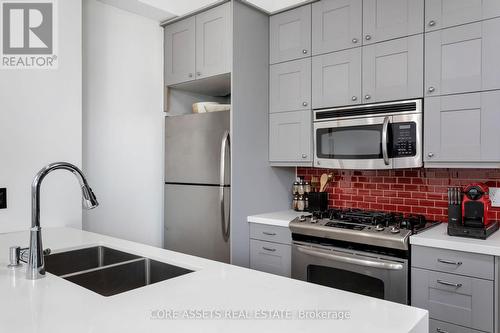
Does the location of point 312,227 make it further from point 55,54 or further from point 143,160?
point 55,54

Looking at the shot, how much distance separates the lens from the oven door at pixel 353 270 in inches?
87.0

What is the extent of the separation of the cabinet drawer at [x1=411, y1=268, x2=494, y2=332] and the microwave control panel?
2.46 ft

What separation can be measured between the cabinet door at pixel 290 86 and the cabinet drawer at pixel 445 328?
→ 166cm

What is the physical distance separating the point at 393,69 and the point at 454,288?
1.40 metres

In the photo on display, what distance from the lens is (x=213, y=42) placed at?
296 cm

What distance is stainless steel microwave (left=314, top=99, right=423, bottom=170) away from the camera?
8.00 ft

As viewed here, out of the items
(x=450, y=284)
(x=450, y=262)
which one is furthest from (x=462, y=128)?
(x=450, y=284)

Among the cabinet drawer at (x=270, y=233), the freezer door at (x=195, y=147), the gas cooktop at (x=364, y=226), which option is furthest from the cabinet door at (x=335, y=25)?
the cabinet drawer at (x=270, y=233)

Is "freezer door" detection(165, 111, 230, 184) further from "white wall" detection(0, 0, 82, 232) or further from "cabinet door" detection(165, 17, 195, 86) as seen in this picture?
"white wall" detection(0, 0, 82, 232)

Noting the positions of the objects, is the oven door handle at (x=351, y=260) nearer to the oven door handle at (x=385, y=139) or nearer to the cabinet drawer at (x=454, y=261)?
the cabinet drawer at (x=454, y=261)

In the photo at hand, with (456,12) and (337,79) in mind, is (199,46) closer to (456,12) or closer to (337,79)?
(337,79)

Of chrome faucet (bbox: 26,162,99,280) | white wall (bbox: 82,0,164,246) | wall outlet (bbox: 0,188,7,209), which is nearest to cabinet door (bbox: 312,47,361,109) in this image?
white wall (bbox: 82,0,164,246)

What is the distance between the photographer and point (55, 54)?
240cm

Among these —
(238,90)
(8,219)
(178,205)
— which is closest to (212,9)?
(238,90)
